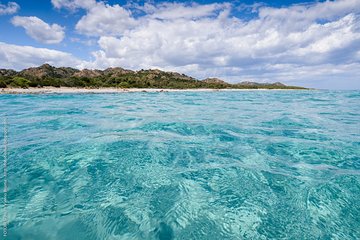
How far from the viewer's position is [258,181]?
17.5 ft

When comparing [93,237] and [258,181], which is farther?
[258,181]

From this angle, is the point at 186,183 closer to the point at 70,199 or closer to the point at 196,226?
the point at 196,226

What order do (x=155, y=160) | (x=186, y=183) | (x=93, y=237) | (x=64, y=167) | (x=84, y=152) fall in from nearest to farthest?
(x=93, y=237)
(x=186, y=183)
(x=64, y=167)
(x=155, y=160)
(x=84, y=152)

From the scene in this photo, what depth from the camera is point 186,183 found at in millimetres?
5262

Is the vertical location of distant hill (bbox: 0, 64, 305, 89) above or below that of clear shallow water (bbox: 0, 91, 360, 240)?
below

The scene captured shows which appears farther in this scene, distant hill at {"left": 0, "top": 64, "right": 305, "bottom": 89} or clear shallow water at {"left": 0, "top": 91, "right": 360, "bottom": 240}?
distant hill at {"left": 0, "top": 64, "right": 305, "bottom": 89}

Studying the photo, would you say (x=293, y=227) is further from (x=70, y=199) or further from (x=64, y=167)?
(x=64, y=167)

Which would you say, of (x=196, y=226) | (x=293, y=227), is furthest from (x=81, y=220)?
(x=293, y=227)

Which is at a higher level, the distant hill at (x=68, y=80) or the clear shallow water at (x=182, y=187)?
the clear shallow water at (x=182, y=187)

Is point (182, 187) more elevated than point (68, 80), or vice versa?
point (182, 187)

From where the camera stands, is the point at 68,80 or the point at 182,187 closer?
the point at 182,187

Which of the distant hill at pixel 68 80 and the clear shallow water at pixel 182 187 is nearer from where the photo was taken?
the clear shallow water at pixel 182 187

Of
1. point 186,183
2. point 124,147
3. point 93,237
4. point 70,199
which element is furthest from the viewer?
point 124,147

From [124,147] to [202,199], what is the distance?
410 centimetres
